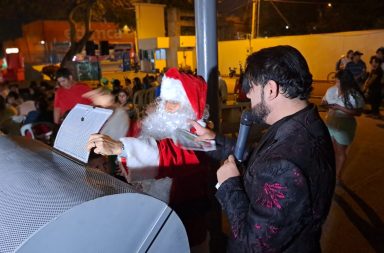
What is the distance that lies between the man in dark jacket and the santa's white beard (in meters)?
0.77

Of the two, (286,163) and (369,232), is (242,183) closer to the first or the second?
(286,163)

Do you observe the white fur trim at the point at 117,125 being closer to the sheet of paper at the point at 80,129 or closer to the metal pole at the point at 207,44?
the sheet of paper at the point at 80,129

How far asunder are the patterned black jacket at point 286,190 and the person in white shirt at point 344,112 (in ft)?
11.4

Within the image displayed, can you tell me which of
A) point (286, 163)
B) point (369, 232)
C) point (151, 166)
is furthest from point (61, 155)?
point (369, 232)

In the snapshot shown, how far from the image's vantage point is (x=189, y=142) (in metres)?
2.08

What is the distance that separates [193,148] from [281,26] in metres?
28.1

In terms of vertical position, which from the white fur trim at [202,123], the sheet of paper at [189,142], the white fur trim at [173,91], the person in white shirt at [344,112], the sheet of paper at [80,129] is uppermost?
the white fur trim at [173,91]

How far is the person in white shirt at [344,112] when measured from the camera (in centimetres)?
457

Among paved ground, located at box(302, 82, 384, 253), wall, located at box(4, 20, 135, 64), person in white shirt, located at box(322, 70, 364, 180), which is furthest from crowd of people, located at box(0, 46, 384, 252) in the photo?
wall, located at box(4, 20, 135, 64)

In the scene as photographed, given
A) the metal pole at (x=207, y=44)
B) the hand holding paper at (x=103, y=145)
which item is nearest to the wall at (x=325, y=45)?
the metal pole at (x=207, y=44)

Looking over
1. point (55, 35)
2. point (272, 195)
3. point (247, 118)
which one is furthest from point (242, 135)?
point (55, 35)

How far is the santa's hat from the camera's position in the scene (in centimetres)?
226

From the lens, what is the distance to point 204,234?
2.26 metres

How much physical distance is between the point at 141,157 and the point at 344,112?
3533 millimetres
